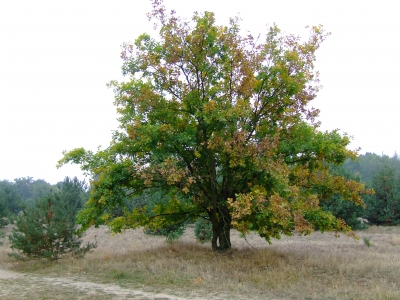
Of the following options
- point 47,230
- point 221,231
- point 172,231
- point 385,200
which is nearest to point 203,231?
point 172,231

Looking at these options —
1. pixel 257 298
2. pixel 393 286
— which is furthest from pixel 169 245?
pixel 393 286

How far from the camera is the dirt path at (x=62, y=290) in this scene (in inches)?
341

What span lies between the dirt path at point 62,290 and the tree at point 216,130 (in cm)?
219

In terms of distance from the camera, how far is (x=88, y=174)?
41.3 ft

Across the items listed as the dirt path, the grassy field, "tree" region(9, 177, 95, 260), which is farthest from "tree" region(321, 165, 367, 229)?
the dirt path

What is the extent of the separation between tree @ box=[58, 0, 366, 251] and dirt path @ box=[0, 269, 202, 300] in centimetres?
219

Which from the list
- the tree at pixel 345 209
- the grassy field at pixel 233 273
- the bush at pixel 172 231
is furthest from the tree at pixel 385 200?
the grassy field at pixel 233 273

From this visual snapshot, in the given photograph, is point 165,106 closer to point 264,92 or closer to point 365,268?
point 264,92

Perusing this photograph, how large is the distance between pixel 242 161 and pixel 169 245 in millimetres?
6340

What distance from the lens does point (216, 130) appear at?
1182 cm

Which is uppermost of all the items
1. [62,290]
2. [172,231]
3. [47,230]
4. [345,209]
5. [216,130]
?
[216,130]

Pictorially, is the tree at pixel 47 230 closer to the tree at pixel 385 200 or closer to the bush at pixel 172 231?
the bush at pixel 172 231

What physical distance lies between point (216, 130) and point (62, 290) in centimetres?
622

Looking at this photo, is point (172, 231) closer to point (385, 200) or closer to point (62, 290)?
point (62, 290)
